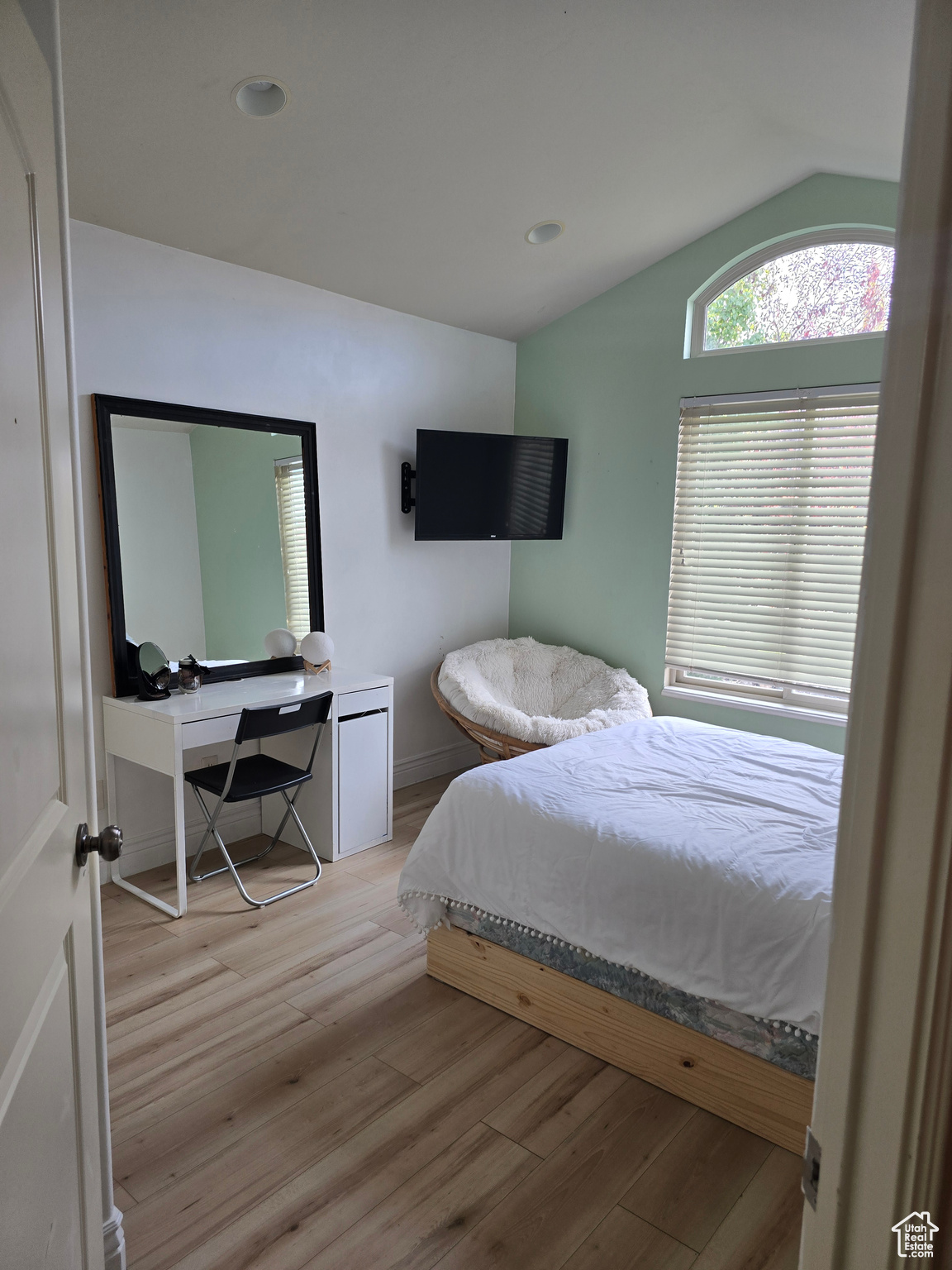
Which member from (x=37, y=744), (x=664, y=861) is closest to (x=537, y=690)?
(x=664, y=861)

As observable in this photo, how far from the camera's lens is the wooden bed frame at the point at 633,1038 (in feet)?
6.16

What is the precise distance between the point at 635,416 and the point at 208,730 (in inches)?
110

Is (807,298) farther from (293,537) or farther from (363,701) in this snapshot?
(363,701)

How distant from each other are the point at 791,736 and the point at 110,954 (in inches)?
122

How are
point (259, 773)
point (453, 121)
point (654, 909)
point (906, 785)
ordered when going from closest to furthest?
1. point (906, 785)
2. point (654, 909)
3. point (453, 121)
4. point (259, 773)

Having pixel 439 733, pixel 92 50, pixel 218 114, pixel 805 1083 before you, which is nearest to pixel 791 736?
pixel 439 733

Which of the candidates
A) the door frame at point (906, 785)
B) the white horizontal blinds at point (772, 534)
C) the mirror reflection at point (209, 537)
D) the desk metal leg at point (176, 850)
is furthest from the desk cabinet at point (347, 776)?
the door frame at point (906, 785)

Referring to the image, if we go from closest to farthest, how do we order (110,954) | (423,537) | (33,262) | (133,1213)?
(33,262)
(133,1213)
(110,954)
(423,537)

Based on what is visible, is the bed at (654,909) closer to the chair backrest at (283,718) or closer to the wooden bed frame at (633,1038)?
the wooden bed frame at (633,1038)

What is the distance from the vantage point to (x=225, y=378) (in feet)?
11.0

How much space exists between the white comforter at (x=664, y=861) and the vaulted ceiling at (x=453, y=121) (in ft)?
7.38

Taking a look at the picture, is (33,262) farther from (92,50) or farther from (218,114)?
(218,114)

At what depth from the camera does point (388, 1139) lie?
189 cm

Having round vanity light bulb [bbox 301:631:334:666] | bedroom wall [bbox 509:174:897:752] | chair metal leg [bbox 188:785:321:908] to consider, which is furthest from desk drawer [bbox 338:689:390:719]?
bedroom wall [bbox 509:174:897:752]
